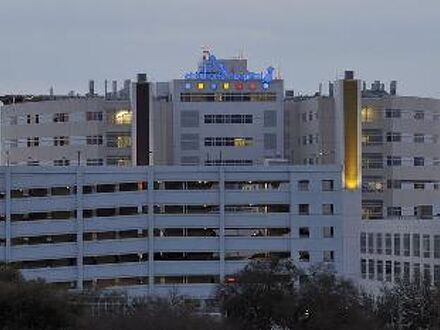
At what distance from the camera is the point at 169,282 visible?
109 m

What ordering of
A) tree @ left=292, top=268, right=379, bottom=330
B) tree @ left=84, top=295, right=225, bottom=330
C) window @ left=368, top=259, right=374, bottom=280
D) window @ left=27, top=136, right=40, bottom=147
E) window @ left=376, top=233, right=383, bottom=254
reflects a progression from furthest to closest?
1. window @ left=27, top=136, right=40, bottom=147
2. window @ left=368, top=259, right=374, bottom=280
3. window @ left=376, top=233, right=383, bottom=254
4. tree @ left=292, top=268, right=379, bottom=330
5. tree @ left=84, top=295, right=225, bottom=330

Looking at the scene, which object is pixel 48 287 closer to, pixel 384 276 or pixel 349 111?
pixel 384 276

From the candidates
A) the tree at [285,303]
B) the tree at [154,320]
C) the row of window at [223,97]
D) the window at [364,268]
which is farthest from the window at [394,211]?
the tree at [154,320]

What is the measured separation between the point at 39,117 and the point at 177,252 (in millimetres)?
27444

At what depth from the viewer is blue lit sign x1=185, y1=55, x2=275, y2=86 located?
121 m

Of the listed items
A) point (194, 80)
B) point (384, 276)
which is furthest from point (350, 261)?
point (194, 80)

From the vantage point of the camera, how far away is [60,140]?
5103 inches

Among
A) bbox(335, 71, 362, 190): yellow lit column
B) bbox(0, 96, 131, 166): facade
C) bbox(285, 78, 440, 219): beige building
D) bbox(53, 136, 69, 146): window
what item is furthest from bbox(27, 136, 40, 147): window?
bbox(335, 71, 362, 190): yellow lit column

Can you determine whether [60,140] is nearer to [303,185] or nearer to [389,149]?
[303,185]

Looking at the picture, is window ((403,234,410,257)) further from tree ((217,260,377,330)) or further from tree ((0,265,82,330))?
A: tree ((0,265,82,330))

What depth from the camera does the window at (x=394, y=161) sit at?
125438mm

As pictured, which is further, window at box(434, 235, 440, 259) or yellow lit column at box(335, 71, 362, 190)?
yellow lit column at box(335, 71, 362, 190)

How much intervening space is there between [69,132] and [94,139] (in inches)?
104

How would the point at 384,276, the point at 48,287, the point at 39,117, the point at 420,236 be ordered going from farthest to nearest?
the point at 39,117 < the point at 384,276 < the point at 420,236 < the point at 48,287
